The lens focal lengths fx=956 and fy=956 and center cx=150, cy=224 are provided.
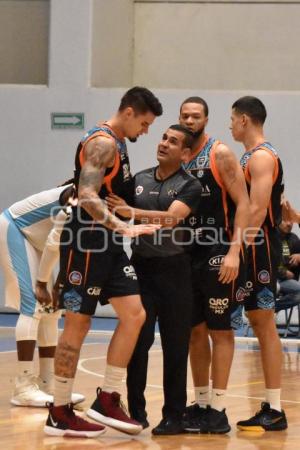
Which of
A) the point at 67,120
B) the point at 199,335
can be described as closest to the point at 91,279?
the point at 199,335

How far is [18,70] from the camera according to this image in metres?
14.8

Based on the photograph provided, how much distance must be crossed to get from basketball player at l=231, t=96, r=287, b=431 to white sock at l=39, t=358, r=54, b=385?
164 cm

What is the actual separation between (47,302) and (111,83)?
308 inches

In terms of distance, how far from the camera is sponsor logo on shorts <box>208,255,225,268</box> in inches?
239

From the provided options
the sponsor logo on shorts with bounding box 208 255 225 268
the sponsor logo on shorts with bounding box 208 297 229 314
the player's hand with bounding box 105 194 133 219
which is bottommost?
the sponsor logo on shorts with bounding box 208 297 229 314

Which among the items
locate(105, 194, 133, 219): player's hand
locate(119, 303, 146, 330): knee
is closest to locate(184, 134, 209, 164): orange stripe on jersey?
locate(105, 194, 133, 219): player's hand

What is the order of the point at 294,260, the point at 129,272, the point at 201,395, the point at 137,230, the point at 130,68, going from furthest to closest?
the point at 130,68
the point at 294,260
the point at 201,395
the point at 129,272
the point at 137,230

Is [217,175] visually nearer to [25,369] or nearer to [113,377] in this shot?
[113,377]

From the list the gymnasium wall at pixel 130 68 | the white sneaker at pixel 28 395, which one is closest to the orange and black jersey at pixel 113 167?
the white sneaker at pixel 28 395

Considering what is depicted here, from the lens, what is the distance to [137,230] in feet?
18.1

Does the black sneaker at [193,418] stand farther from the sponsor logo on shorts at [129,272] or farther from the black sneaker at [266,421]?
the sponsor logo on shorts at [129,272]

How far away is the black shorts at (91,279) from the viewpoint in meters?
5.71

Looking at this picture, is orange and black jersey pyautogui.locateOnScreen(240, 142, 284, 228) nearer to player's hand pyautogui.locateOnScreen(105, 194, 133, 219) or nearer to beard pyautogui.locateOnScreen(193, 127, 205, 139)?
beard pyautogui.locateOnScreen(193, 127, 205, 139)

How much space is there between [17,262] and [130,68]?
7975 millimetres
